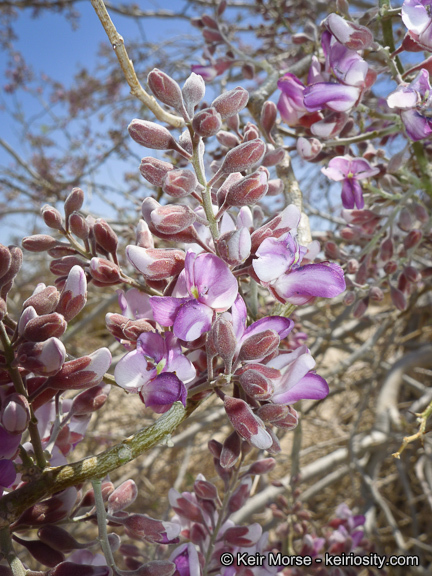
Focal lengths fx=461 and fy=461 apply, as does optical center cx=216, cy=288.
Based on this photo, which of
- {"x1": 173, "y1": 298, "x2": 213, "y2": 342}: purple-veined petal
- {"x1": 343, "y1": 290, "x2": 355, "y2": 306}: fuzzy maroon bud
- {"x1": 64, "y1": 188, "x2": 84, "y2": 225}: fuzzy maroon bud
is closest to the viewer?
{"x1": 173, "y1": 298, "x2": 213, "y2": 342}: purple-veined petal

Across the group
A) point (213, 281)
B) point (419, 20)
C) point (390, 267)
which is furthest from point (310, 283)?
point (390, 267)

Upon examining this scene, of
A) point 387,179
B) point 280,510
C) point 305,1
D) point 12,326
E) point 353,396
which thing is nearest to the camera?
point 12,326

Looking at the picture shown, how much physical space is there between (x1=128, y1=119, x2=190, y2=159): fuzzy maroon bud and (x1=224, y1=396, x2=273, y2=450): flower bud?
34 centimetres

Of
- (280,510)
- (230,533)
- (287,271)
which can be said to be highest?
(287,271)

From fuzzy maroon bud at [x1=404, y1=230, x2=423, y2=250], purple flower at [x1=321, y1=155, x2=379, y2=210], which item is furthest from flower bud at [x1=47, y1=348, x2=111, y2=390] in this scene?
fuzzy maroon bud at [x1=404, y1=230, x2=423, y2=250]

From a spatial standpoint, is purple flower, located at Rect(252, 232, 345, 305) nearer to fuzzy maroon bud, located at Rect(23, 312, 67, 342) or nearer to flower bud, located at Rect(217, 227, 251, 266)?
flower bud, located at Rect(217, 227, 251, 266)

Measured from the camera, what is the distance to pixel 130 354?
1.92ft

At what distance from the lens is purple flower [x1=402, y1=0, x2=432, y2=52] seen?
31.5 inches

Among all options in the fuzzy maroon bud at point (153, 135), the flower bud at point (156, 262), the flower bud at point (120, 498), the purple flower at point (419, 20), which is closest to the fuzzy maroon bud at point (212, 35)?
the purple flower at point (419, 20)

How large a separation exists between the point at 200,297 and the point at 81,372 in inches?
7.3

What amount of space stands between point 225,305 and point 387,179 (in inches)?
30.0

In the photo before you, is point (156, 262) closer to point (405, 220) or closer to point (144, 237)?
point (144, 237)

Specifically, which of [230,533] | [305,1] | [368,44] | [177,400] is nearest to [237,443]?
[177,400]

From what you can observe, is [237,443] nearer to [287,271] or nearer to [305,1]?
[287,271]
